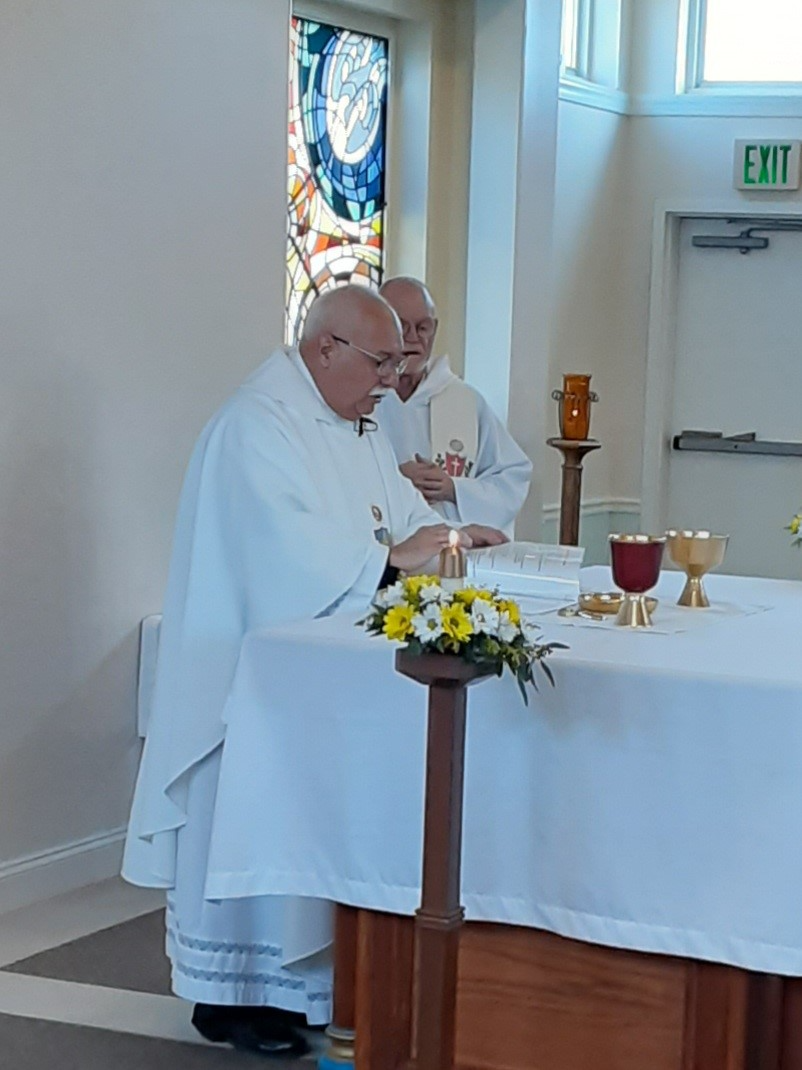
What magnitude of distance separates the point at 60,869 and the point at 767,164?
15.2ft

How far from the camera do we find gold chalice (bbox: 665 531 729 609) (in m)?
3.67

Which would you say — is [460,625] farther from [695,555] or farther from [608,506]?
[608,506]

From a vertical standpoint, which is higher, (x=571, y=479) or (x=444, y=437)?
(x=444, y=437)

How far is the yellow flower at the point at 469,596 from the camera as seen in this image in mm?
2830

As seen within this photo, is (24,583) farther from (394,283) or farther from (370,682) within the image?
(370,682)

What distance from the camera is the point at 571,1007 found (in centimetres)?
313

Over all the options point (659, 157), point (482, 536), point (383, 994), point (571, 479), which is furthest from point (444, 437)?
point (659, 157)

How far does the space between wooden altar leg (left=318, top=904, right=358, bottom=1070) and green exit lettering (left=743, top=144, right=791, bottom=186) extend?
5.40m

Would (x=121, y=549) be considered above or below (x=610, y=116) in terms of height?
below

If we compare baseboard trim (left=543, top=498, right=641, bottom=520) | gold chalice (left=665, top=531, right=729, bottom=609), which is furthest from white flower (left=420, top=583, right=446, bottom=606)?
baseboard trim (left=543, top=498, right=641, bottom=520)

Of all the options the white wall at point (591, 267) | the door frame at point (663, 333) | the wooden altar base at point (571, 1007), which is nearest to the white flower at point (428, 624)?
the wooden altar base at point (571, 1007)

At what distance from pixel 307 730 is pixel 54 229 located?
6.50 feet

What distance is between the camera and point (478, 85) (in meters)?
6.75

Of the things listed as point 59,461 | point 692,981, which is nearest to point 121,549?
point 59,461
